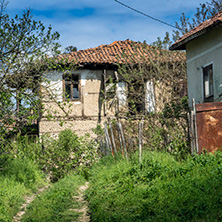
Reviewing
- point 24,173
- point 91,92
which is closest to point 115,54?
point 91,92

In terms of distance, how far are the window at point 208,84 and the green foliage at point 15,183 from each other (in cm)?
706

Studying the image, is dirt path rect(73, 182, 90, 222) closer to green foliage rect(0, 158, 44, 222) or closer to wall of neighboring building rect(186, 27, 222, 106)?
green foliage rect(0, 158, 44, 222)

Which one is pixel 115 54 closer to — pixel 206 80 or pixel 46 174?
pixel 206 80

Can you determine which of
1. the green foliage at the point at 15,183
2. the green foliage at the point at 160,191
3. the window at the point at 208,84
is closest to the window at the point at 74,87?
the green foliage at the point at 15,183

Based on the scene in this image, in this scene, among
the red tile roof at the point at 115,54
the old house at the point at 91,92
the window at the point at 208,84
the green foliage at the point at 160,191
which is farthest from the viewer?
the old house at the point at 91,92

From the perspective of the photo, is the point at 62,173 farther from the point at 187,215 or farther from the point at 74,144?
the point at 187,215

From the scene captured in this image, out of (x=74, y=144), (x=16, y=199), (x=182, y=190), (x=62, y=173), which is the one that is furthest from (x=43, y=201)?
(x=74, y=144)

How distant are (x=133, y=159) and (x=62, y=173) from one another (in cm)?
492

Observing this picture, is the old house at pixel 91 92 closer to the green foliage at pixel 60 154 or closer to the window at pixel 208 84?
the green foliage at pixel 60 154

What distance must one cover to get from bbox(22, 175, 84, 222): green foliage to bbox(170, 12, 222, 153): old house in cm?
395

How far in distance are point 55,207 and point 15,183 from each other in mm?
3452

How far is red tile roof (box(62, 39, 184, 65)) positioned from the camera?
65.6 ft

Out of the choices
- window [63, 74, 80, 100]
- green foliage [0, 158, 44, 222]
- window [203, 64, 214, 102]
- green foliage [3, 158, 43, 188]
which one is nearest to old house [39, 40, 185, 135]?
window [63, 74, 80, 100]

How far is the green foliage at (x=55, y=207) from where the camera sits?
7504 millimetres
